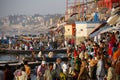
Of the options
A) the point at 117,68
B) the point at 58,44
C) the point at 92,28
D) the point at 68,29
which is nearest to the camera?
the point at 117,68

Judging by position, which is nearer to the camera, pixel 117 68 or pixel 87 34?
pixel 117 68

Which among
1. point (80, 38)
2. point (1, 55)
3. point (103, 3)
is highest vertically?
point (103, 3)

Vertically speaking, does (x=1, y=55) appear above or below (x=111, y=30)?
below

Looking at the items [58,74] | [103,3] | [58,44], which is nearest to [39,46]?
[58,44]

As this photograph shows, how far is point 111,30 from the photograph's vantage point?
2744 centimetres

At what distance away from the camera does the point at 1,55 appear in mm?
47781

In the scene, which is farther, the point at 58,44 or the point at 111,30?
the point at 58,44

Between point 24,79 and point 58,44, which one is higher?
point 24,79

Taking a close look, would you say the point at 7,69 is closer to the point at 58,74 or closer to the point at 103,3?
the point at 58,74

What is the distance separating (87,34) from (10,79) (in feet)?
74.9

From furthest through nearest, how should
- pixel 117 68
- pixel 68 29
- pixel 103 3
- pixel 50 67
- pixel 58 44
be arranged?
pixel 58 44 → pixel 68 29 → pixel 103 3 → pixel 50 67 → pixel 117 68

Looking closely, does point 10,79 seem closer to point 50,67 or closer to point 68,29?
point 50,67

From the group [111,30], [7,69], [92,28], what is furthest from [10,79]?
[92,28]

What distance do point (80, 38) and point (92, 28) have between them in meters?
2.52
